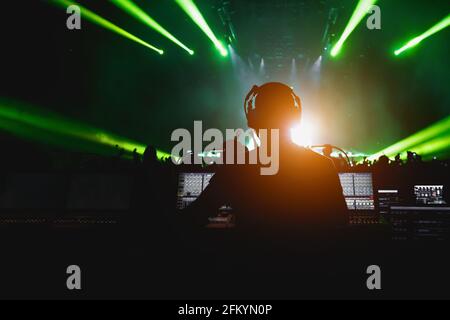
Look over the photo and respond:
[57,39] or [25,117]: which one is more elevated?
[57,39]

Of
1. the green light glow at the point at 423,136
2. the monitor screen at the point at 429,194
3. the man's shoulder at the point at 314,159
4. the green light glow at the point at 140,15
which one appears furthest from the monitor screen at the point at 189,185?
the green light glow at the point at 423,136

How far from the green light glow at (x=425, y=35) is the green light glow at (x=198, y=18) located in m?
3.96

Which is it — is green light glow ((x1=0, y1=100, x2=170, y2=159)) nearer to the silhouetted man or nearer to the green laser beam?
the silhouetted man

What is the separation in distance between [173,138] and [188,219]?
14.0ft

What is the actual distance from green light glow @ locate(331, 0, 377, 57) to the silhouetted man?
5.00m

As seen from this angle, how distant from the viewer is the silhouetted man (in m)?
0.93

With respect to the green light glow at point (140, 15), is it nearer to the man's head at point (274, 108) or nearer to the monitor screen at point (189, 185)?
the monitor screen at point (189, 185)

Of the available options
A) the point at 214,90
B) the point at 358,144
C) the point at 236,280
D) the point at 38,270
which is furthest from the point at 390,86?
the point at 38,270

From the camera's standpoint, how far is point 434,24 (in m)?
3.84

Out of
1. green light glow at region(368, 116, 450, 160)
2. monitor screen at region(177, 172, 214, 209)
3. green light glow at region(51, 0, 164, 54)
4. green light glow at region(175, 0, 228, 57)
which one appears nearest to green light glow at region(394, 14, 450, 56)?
green light glow at region(368, 116, 450, 160)

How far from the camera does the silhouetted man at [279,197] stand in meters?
0.93

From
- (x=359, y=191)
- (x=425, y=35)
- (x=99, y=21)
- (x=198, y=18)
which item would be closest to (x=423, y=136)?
(x=425, y=35)

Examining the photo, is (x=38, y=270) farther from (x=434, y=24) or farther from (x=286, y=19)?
Result: (x=286, y=19)

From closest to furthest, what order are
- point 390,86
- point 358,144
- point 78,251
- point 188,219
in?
point 188,219
point 78,251
point 390,86
point 358,144
